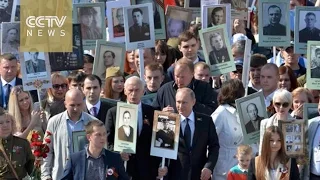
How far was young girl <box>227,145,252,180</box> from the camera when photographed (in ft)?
49.5

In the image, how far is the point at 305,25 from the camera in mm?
18000

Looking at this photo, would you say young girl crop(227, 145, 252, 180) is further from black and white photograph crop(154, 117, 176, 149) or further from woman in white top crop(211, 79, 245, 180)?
black and white photograph crop(154, 117, 176, 149)

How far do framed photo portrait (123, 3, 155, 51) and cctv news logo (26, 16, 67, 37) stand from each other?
1.46 metres

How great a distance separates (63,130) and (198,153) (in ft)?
5.61

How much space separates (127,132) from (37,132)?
123 centimetres

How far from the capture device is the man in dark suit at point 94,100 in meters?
16.0

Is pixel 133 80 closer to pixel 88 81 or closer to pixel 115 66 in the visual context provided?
pixel 88 81

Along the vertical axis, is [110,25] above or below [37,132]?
above

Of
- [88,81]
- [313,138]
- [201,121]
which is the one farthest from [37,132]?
[313,138]

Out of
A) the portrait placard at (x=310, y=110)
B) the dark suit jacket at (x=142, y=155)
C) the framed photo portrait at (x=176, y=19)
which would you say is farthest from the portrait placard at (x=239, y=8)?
the dark suit jacket at (x=142, y=155)

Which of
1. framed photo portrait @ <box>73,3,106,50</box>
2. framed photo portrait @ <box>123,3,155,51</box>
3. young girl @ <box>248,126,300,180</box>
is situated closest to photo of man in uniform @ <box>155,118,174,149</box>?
young girl @ <box>248,126,300,180</box>

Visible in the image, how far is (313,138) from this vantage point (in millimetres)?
15117

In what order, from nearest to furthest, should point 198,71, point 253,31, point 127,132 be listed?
point 127,132 → point 198,71 → point 253,31

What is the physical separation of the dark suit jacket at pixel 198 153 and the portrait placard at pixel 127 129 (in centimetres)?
62
